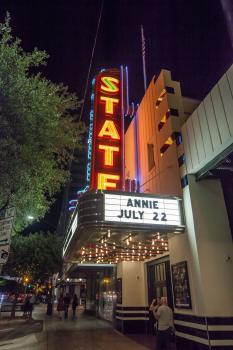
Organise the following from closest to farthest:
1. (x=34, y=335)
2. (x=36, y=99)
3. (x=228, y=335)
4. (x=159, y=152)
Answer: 1. (x=228, y=335)
2. (x=36, y=99)
3. (x=159, y=152)
4. (x=34, y=335)

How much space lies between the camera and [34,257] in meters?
26.2

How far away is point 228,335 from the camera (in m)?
7.48

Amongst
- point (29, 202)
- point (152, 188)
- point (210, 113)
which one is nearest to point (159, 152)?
point (152, 188)

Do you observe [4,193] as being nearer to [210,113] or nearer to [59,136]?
[59,136]

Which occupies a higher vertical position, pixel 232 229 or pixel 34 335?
pixel 232 229

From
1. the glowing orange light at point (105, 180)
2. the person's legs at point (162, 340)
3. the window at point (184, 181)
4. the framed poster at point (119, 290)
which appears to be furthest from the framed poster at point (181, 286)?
the framed poster at point (119, 290)

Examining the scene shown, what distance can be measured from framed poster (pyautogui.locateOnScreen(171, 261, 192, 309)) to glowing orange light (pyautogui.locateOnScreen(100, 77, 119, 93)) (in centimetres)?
939

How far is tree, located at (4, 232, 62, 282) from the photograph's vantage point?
2528 cm

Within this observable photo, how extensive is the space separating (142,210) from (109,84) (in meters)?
8.50

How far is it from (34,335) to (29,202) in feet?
26.3

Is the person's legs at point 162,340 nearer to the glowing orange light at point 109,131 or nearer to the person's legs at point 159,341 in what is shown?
the person's legs at point 159,341

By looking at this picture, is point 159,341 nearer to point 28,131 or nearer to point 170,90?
point 28,131

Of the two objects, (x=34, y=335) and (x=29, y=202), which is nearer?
(x=29, y=202)

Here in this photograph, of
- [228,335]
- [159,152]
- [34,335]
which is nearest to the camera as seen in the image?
[228,335]
